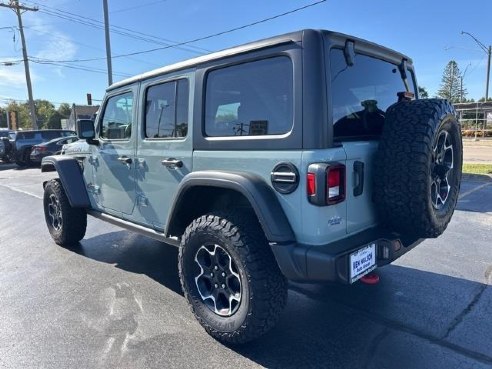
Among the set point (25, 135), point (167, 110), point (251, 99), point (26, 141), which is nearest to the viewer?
point (251, 99)

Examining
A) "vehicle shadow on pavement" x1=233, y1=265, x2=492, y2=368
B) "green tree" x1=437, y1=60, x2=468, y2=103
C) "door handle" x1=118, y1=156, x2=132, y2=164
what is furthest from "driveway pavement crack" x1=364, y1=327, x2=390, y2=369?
"green tree" x1=437, y1=60, x2=468, y2=103

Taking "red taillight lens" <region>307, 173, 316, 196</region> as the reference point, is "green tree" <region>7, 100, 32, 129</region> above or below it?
above

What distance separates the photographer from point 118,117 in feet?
13.5

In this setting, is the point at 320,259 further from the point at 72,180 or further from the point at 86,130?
the point at 72,180

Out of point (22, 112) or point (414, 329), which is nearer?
point (414, 329)

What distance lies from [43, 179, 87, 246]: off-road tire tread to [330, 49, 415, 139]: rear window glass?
12.2 ft

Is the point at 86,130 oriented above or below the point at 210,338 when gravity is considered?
above

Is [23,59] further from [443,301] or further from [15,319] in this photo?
[443,301]

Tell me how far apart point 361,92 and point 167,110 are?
1.63 metres

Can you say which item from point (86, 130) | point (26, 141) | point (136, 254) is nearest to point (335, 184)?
point (86, 130)

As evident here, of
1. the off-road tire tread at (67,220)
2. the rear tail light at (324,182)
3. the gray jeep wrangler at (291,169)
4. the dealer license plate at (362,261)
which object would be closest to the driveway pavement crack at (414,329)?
the gray jeep wrangler at (291,169)

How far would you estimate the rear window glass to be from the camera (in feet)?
8.30

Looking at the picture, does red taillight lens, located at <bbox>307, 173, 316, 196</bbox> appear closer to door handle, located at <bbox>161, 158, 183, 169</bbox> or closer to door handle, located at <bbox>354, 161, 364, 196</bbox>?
door handle, located at <bbox>354, 161, 364, 196</bbox>

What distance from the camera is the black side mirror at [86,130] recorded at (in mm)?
4242
